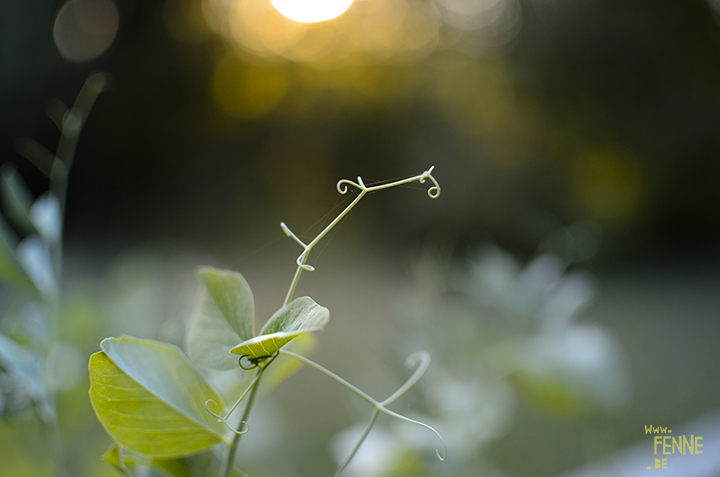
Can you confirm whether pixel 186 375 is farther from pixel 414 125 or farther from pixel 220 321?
pixel 414 125

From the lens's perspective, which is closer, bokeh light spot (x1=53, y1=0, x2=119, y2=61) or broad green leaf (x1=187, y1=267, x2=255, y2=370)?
broad green leaf (x1=187, y1=267, x2=255, y2=370)

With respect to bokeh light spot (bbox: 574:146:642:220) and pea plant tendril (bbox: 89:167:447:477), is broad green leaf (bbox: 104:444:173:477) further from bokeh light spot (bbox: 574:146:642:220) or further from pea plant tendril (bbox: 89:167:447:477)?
bokeh light spot (bbox: 574:146:642:220)

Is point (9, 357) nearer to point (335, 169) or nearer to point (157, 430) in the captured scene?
point (157, 430)

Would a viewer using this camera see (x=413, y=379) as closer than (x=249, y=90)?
Yes

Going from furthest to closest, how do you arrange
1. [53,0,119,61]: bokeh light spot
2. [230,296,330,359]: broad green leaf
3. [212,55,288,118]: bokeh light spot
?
[212,55,288,118]: bokeh light spot → [53,0,119,61]: bokeh light spot → [230,296,330,359]: broad green leaf

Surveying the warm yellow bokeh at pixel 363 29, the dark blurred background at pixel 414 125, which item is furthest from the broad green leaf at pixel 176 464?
the warm yellow bokeh at pixel 363 29

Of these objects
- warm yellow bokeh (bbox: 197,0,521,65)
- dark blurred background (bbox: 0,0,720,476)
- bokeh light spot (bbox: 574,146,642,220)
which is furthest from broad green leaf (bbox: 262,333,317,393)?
bokeh light spot (bbox: 574,146,642,220)

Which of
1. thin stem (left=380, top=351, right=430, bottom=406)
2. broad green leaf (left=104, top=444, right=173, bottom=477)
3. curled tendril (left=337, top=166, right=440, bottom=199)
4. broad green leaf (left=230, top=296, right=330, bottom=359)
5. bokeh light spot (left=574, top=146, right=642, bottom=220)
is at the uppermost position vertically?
bokeh light spot (left=574, top=146, right=642, bottom=220)

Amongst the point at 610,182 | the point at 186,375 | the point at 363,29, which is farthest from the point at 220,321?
the point at 610,182
